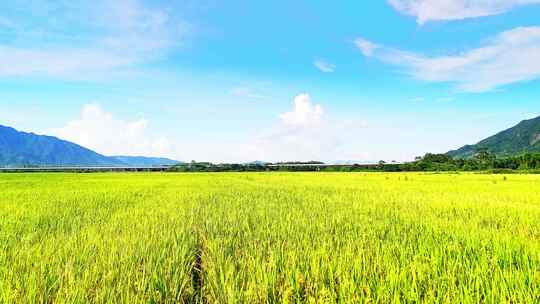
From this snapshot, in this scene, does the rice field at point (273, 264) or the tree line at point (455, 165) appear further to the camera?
the tree line at point (455, 165)

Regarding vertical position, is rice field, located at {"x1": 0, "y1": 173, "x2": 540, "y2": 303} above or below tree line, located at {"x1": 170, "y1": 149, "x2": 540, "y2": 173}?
below

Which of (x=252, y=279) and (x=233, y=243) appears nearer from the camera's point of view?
(x=252, y=279)

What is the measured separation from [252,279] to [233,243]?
4.38 feet

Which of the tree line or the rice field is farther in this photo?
the tree line

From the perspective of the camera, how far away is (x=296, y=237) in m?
4.16

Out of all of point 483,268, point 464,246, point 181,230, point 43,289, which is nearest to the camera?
point 43,289

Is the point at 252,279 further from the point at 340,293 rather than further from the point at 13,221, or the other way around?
the point at 13,221

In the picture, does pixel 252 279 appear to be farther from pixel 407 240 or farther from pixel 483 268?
pixel 407 240

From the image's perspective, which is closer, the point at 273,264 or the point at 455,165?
the point at 273,264

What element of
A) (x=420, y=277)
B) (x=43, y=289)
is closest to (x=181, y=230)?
(x=43, y=289)

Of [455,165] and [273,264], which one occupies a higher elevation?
[455,165]

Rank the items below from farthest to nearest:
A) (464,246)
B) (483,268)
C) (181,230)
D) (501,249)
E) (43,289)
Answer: (181,230) → (464,246) → (501,249) → (483,268) → (43,289)

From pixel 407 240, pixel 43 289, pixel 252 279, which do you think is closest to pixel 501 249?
pixel 407 240

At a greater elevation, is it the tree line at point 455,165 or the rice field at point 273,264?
the tree line at point 455,165
